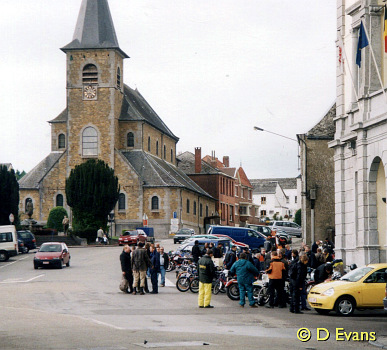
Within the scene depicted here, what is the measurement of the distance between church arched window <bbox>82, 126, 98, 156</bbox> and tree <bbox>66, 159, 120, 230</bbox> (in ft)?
32.0

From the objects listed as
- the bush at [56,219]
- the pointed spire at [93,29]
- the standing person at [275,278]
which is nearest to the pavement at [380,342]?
the standing person at [275,278]

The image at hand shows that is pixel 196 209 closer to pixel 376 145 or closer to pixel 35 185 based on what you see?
pixel 35 185

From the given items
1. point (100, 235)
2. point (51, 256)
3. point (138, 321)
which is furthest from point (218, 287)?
point (100, 235)

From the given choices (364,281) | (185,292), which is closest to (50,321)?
(364,281)

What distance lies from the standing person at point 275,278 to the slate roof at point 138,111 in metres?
66.0

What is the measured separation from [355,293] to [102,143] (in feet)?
218

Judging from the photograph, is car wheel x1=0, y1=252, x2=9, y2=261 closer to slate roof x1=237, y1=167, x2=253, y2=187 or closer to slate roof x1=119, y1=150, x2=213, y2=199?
slate roof x1=119, y1=150, x2=213, y2=199

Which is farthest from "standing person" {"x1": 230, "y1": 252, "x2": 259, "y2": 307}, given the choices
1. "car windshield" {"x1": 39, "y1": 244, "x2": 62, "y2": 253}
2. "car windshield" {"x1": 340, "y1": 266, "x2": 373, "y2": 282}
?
"car windshield" {"x1": 39, "y1": 244, "x2": 62, "y2": 253}

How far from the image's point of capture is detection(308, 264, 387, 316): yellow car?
21.6 m

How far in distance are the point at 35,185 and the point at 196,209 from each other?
62.4 ft

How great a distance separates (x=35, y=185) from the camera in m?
87.7

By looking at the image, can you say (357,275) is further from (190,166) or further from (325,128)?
(190,166)

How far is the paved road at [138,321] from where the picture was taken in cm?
1520

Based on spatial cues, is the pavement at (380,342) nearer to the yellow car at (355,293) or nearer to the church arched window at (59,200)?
the yellow car at (355,293)
